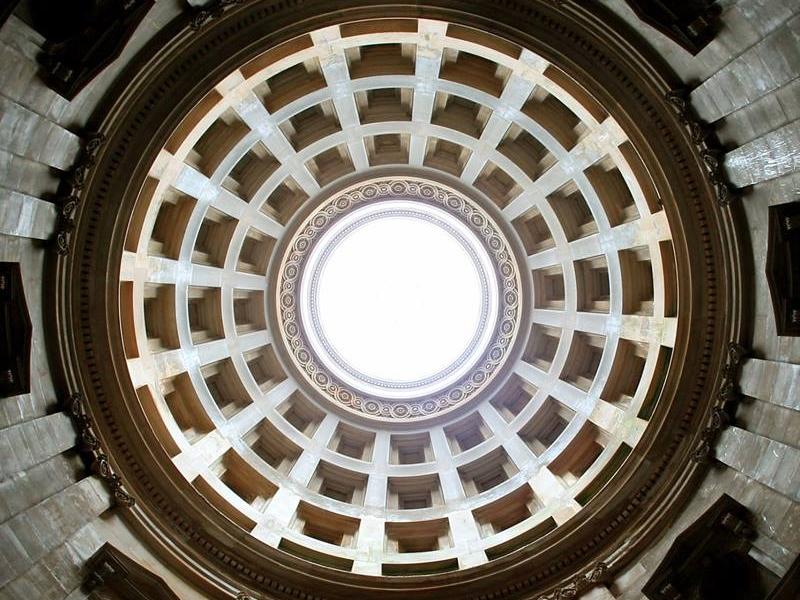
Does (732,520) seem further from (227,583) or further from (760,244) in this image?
(227,583)

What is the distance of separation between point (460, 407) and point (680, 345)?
1090 cm

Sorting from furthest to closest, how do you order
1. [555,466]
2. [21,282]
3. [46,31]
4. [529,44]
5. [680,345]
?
[555,466] → [680,345] → [529,44] → [21,282] → [46,31]

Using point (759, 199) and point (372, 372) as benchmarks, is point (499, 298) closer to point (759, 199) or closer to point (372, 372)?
point (372, 372)

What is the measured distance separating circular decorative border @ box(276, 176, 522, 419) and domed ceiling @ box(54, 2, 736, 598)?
11 cm

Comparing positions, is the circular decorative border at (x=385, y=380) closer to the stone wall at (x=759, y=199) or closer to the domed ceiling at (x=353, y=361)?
the domed ceiling at (x=353, y=361)

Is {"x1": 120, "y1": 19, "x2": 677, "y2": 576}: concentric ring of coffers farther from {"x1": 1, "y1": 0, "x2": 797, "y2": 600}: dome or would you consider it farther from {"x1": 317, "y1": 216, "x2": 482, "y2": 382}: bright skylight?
{"x1": 317, "y1": 216, "x2": 482, "y2": 382}: bright skylight

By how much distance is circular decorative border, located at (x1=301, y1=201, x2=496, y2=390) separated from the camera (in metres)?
25.5

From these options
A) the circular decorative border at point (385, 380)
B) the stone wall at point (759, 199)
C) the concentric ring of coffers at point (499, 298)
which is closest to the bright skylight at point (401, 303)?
the circular decorative border at point (385, 380)

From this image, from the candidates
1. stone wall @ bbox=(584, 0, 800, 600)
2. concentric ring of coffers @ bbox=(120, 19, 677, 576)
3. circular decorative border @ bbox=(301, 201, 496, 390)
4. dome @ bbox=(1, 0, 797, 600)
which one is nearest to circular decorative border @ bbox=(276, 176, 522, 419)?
dome @ bbox=(1, 0, 797, 600)

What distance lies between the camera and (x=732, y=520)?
1265cm

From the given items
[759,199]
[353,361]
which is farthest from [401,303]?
[759,199]

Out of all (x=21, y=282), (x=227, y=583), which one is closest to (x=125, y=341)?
(x=21, y=282)

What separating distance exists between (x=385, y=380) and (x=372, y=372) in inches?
56.6

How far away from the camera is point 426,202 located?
2411cm
